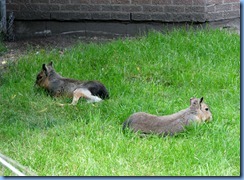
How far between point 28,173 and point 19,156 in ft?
1.59

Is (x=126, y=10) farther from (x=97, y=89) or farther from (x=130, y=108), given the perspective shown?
(x=130, y=108)

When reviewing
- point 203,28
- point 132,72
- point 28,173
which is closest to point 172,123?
point 28,173

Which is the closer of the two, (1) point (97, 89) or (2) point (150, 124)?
(2) point (150, 124)

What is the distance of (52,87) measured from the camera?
7.25 meters

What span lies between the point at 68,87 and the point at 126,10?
10.5 feet

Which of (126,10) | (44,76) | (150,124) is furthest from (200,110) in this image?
(126,10)

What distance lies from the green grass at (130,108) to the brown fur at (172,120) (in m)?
0.09

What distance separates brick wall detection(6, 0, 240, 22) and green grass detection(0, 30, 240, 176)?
0.86 meters

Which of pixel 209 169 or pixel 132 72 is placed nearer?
pixel 209 169

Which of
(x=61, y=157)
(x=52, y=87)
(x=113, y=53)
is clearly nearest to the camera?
(x=61, y=157)

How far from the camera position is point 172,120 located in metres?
5.70

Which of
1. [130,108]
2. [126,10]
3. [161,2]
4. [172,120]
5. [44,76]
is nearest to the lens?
[172,120]

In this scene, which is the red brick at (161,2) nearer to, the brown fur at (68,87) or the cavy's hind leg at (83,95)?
the brown fur at (68,87)

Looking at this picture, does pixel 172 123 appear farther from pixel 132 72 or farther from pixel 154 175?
pixel 132 72
